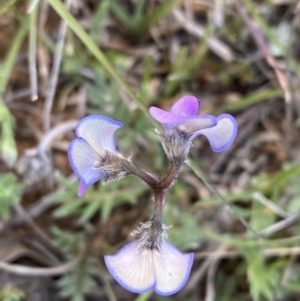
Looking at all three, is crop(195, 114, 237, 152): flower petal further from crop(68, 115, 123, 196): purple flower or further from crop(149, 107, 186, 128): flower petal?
crop(68, 115, 123, 196): purple flower

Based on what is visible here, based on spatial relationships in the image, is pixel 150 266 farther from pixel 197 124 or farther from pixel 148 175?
pixel 197 124

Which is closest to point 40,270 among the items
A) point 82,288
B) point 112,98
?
point 82,288

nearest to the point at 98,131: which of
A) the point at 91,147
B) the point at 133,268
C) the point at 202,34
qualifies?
the point at 91,147

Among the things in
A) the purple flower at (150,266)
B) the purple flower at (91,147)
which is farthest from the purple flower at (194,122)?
the purple flower at (150,266)

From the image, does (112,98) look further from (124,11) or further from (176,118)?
(176,118)

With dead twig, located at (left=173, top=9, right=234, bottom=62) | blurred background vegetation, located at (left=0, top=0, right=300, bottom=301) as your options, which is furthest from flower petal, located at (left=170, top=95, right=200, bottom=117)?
dead twig, located at (left=173, top=9, right=234, bottom=62)

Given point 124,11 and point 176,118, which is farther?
point 124,11

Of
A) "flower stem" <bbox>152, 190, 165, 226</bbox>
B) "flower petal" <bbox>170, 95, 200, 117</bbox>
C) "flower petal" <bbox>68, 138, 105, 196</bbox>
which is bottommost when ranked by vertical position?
"flower stem" <bbox>152, 190, 165, 226</bbox>
